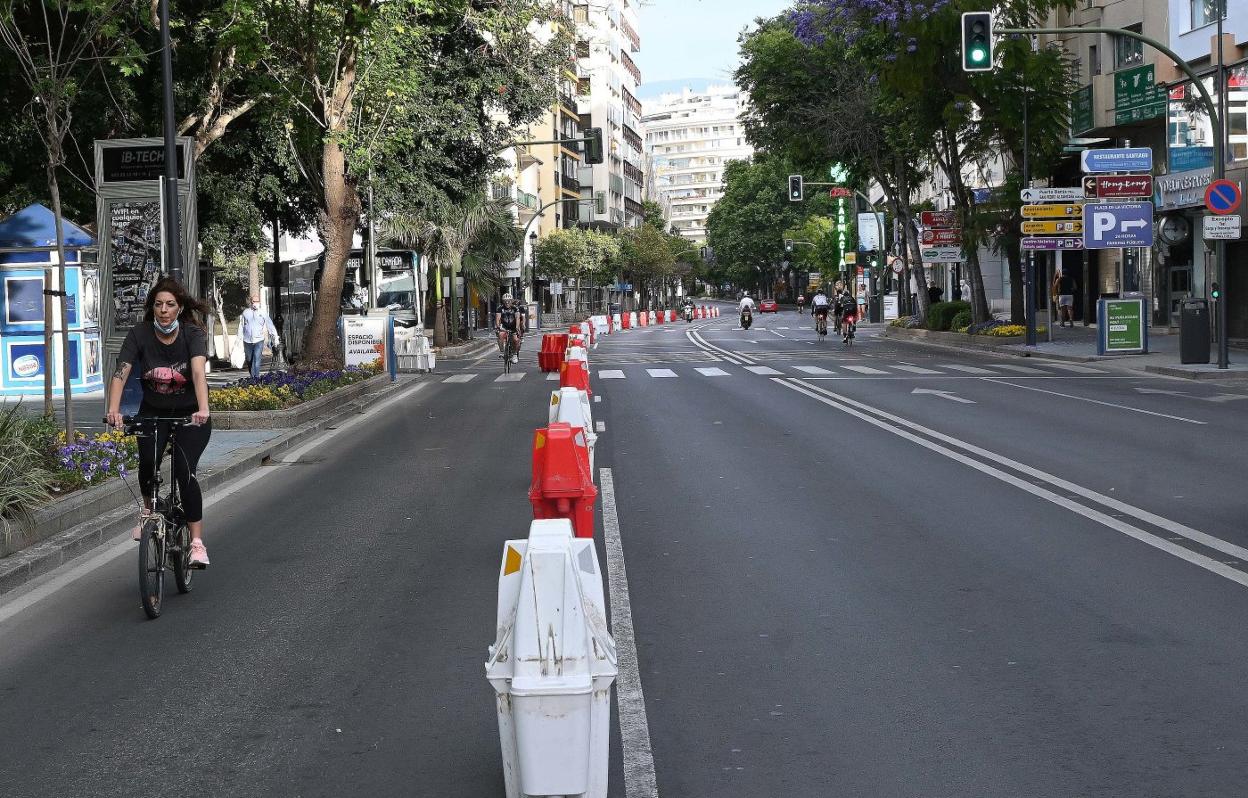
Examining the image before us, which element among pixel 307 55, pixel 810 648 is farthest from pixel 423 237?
pixel 810 648

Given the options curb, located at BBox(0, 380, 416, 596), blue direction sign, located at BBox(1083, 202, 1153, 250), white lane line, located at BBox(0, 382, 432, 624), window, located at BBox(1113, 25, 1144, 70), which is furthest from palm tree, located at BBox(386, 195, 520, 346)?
white lane line, located at BBox(0, 382, 432, 624)

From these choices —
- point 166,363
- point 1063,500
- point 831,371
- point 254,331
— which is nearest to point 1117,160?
point 831,371

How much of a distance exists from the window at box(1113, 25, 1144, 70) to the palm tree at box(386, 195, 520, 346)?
59.8 ft

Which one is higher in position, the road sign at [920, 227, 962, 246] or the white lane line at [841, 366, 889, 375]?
the road sign at [920, 227, 962, 246]

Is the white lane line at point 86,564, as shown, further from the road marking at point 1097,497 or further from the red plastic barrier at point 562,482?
the road marking at point 1097,497

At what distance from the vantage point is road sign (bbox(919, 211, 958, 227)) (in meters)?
44.3

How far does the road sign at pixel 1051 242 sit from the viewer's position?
117 feet

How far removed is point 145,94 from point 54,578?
19.7 meters

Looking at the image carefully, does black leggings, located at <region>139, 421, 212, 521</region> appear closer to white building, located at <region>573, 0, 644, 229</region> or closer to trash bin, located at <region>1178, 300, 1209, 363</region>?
trash bin, located at <region>1178, 300, 1209, 363</region>

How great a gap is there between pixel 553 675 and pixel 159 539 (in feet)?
13.8

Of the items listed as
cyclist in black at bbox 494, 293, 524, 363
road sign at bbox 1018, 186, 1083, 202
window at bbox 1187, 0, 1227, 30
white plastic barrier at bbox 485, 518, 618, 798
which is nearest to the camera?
white plastic barrier at bbox 485, 518, 618, 798

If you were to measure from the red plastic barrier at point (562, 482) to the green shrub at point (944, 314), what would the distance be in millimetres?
37881

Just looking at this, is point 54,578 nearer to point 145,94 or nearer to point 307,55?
point 307,55

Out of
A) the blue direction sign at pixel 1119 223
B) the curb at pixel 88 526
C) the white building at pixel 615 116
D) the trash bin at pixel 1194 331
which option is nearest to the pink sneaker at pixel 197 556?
the curb at pixel 88 526
